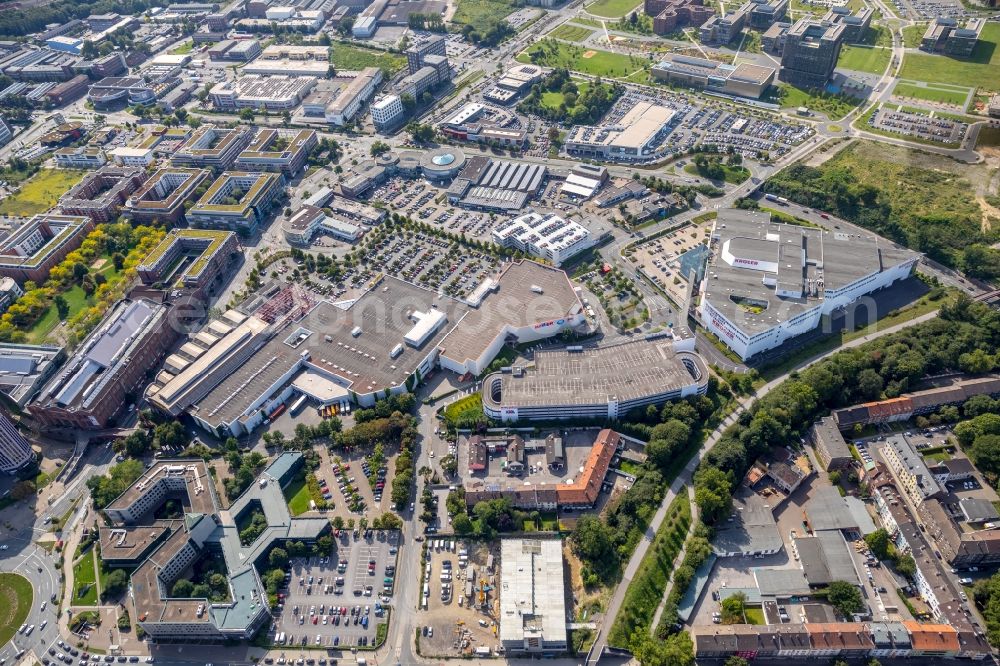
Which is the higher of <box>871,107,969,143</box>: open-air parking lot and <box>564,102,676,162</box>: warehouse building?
<box>871,107,969,143</box>: open-air parking lot

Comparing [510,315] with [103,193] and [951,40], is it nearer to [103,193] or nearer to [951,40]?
[103,193]

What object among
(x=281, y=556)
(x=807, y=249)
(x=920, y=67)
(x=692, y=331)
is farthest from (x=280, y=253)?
(x=920, y=67)

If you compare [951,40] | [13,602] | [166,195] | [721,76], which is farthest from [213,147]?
[951,40]

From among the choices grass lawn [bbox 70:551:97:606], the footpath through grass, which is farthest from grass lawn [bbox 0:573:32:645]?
the footpath through grass

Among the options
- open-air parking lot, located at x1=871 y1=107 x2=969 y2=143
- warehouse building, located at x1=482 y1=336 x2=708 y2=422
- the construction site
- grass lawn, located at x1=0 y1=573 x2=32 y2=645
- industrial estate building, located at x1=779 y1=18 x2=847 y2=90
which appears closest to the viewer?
the construction site

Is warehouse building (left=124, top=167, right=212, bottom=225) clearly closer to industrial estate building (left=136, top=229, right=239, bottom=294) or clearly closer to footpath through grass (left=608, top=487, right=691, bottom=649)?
industrial estate building (left=136, top=229, right=239, bottom=294)

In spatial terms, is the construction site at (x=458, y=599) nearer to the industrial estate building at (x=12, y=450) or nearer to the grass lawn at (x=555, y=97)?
the industrial estate building at (x=12, y=450)
